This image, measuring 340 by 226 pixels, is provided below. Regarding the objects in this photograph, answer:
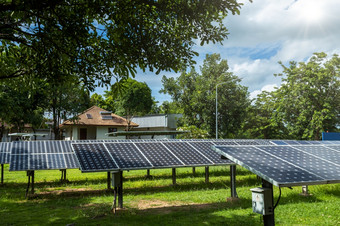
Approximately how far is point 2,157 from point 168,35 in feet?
35.7

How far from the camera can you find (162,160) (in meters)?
10.6

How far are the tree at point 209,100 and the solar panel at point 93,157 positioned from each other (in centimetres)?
3337

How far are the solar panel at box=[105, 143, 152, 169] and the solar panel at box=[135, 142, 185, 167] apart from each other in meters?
0.25

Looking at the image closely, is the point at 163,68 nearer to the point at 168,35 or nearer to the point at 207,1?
the point at 168,35

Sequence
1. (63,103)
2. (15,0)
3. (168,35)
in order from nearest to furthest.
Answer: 1. (15,0)
2. (168,35)
3. (63,103)

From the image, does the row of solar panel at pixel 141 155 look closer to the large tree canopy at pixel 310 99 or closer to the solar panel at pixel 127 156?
the solar panel at pixel 127 156

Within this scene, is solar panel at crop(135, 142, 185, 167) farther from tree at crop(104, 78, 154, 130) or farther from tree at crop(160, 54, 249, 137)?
tree at crop(104, 78, 154, 130)

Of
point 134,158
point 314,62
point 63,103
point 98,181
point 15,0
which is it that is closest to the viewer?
point 15,0

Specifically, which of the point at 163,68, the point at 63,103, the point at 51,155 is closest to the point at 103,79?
the point at 163,68

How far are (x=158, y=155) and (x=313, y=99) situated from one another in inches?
1334

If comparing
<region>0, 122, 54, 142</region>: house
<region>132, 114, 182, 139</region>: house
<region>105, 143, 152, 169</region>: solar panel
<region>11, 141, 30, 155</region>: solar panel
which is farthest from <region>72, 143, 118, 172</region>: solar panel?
<region>132, 114, 182, 139</region>: house

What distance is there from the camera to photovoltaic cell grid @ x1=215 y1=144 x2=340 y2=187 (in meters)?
4.59

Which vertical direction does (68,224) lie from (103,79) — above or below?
below

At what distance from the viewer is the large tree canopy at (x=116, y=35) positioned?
289 inches
